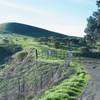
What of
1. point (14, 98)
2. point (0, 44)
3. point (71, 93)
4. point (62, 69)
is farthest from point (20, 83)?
point (0, 44)

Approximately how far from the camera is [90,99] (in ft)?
114

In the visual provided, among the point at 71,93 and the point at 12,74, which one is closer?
the point at 71,93

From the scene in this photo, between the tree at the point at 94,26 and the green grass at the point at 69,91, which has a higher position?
the tree at the point at 94,26

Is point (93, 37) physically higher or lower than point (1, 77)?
higher

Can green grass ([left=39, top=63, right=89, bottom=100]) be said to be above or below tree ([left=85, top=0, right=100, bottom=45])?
below

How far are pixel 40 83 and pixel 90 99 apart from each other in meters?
23.7

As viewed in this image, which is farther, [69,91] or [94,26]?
[94,26]

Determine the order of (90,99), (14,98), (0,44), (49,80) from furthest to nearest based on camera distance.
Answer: (0,44) → (14,98) → (49,80) → (90,99)

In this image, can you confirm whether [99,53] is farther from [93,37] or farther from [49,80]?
[49,80]

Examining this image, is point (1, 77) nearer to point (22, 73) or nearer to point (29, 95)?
point (22, 73)

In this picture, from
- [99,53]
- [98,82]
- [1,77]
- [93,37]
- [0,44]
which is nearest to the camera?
[98,82]

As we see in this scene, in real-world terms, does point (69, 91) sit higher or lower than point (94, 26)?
lower

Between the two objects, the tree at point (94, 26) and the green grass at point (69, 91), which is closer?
the green grass at point (69, 91)

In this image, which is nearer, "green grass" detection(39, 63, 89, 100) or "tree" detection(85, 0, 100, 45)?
"green grass" detection(39, 63, 89, 100)
